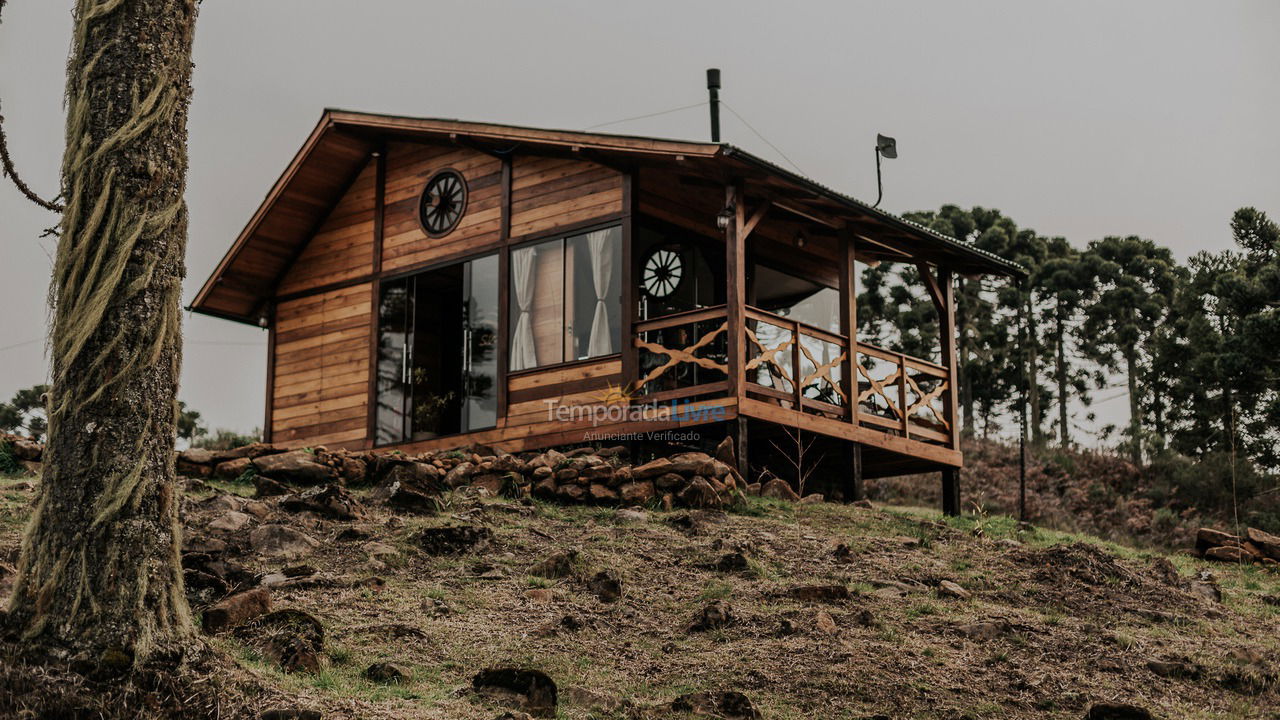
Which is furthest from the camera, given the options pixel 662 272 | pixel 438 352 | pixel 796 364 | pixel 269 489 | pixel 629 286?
pixel 438 352

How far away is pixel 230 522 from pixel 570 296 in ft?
20.1

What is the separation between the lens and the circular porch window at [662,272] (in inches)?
654

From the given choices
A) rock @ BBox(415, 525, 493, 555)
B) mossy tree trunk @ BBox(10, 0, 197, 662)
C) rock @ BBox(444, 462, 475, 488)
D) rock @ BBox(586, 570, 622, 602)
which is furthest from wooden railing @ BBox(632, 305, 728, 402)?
mossy tree trunk @ BBox(10, 0, 197, 662)

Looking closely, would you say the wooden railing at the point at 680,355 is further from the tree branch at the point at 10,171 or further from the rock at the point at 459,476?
the tree branch at the point at 10,171

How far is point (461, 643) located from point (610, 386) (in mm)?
7035

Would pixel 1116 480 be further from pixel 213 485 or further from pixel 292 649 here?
pixel 292 649

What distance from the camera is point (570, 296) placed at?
15.4 m

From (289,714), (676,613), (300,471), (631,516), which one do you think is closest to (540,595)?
(676,613)

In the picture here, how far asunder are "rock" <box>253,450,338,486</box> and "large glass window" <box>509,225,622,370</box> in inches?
138

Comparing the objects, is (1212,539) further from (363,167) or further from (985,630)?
(363,167)

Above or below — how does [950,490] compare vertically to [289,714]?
above

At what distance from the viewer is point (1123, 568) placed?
11070mm

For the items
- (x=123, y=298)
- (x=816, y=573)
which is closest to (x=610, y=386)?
(x=816, y=573)

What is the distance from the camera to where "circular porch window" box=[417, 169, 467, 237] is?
662 inches
